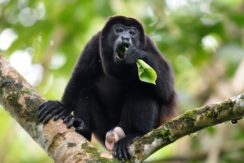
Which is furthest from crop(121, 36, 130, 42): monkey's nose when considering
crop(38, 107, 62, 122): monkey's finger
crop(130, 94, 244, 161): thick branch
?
crop(130, 94, 244, 161): thick branch

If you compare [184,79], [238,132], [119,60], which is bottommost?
[238,132]

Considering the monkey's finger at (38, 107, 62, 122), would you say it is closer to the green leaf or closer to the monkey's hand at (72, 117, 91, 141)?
the monkey's hand at (72, 117, 91, 141)

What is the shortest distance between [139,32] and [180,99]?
4.10 feet

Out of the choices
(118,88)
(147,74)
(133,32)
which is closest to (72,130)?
(147,74)

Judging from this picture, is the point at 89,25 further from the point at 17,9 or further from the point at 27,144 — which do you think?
the point at 27,144

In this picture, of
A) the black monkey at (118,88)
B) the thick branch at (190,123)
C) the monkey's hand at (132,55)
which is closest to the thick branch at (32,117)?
the thick branch at (190,123)

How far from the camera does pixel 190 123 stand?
3.15 metres

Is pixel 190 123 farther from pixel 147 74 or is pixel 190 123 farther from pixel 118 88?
pixel 118 88

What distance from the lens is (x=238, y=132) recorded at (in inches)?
266

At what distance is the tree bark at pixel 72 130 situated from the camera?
313 cm

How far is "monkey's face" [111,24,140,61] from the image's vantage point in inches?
173

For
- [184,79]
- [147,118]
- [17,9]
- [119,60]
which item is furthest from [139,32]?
[184,79]

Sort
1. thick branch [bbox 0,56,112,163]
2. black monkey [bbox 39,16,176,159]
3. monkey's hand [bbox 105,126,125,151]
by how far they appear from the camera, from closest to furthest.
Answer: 1. thick branch [bbox 0,56,112,163]
2. monkey's hand [bbox 105,126,125,151]
3. black monkey [bbox 39,16,176,159]

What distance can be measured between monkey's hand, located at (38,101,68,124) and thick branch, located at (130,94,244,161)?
0.65m
